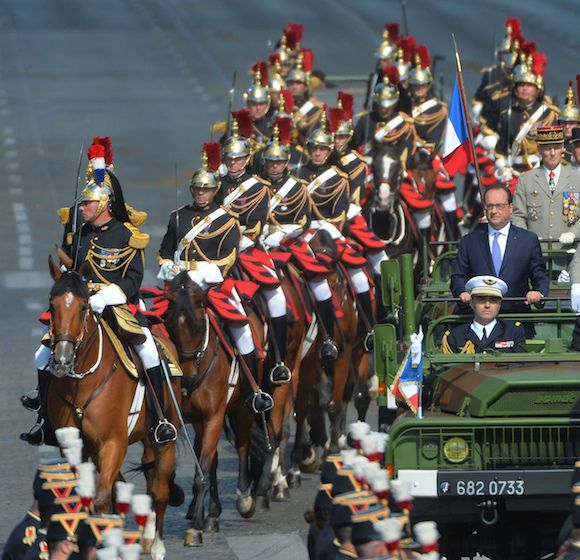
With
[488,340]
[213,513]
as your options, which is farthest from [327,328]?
[488,340]

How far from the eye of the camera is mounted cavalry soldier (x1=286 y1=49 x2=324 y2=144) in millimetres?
29234

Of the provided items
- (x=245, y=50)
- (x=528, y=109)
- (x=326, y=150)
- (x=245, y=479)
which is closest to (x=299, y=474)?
(x=245, y=479)

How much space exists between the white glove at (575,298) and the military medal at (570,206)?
4393mm

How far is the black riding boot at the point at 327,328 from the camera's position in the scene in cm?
2233

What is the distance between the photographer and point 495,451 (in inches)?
608

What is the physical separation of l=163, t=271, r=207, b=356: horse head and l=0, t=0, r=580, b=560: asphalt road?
1.71m

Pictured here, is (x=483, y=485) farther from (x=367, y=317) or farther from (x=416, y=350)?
(x=367, y=317)

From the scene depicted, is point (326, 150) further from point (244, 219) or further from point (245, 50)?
point (245, 50)

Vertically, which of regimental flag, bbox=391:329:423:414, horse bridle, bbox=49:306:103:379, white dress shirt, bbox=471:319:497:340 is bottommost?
regimental flag, bbox=391:329:423:414

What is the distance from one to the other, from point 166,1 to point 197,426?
53970 millimetres

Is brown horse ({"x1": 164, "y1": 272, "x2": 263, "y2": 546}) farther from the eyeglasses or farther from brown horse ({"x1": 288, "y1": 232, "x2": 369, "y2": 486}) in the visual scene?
the eyeglasses

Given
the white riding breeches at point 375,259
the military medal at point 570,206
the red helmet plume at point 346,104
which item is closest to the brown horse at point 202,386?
the military medal at point 570,206

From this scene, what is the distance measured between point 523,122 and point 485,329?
1191 cm

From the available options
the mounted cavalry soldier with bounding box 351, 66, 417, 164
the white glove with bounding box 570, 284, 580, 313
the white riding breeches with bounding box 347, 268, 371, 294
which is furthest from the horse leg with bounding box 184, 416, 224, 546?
the mounted cavalry soldier with bounding box 351, 66, 417, 164
